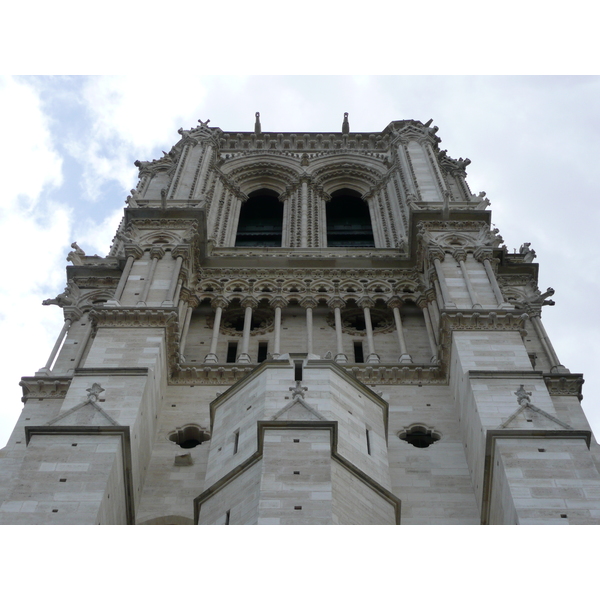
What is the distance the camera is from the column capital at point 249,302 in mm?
28250

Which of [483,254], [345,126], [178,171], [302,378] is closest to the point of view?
[302,378]

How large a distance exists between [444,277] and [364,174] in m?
14.4

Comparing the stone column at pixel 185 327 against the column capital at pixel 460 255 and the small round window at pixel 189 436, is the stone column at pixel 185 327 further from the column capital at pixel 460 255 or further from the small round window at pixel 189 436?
the column capital at pixel 460 255

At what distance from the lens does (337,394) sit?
20.5 meters

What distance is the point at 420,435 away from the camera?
23.2 metres

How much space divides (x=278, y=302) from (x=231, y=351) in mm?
2071

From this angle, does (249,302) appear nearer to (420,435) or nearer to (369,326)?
(369,326)

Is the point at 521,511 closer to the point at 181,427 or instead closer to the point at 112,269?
the point at 181,427

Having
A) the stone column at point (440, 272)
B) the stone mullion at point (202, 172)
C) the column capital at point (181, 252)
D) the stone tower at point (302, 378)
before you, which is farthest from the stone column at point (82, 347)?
the stone column at point (440, 272)

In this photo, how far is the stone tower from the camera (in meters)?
17.9

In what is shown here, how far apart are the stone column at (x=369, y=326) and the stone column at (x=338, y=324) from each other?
0.54 meters

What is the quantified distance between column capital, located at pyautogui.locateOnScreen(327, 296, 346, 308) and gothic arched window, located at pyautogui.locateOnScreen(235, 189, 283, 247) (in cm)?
820

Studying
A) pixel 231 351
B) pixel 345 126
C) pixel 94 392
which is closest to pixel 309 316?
pixel 231 351

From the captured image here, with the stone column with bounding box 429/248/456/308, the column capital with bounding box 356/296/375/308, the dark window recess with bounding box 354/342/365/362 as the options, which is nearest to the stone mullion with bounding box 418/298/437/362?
the stone column with bounding box 429/248/456/308
